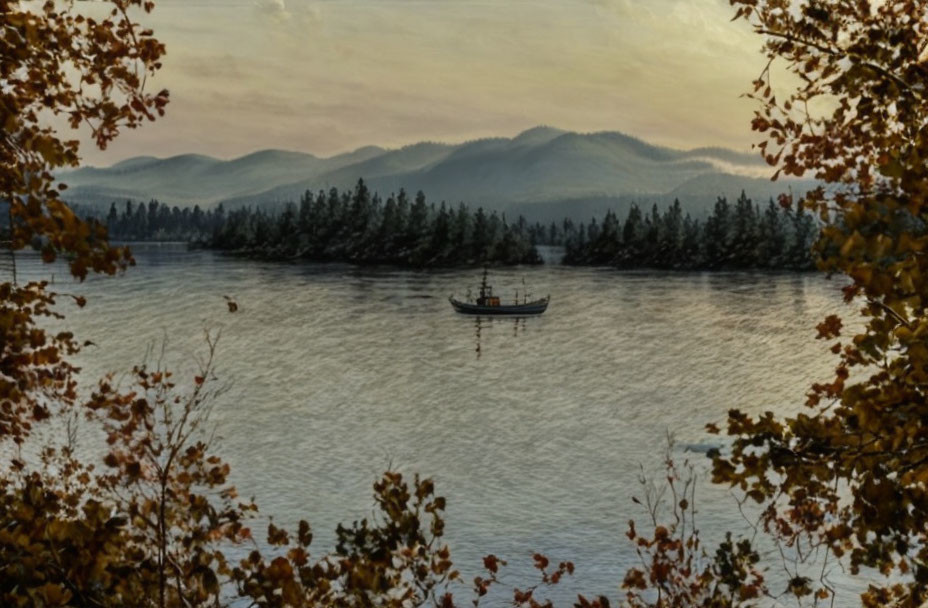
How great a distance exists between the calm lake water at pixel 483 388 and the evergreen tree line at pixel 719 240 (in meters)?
43.8

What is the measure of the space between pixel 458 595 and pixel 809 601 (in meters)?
8.01

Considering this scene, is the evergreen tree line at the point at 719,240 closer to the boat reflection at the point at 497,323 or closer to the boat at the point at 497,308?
the boat at the point at 497,308

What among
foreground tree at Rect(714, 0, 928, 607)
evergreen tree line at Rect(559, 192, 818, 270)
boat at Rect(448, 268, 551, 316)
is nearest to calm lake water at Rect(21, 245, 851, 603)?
boat at Rect(448, 268, 551, 316)

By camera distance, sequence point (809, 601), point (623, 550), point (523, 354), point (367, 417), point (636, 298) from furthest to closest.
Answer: point (636, 298), point (523, 354), point (367, 417), point (623, 550), point (809, 601)

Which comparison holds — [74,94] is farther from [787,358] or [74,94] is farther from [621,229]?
[621,229]

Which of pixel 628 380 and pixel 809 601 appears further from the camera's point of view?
pixel 628 380

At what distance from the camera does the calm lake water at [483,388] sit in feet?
92.1

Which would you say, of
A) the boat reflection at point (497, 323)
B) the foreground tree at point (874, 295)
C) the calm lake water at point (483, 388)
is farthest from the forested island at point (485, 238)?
the foreground tree at point (874, 295)

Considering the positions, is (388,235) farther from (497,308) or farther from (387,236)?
(497,308)

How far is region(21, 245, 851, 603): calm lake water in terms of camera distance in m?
28.1

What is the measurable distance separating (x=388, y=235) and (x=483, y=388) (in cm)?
10291

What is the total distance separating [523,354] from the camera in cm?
6425

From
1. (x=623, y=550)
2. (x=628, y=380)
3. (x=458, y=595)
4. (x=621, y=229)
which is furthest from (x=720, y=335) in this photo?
(x=621, y=229)

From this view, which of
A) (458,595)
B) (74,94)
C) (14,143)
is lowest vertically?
(458,595)
